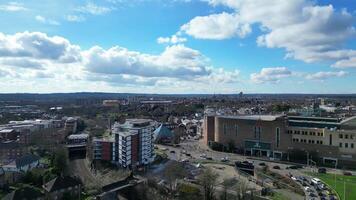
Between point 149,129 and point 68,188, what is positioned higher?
point 149,129

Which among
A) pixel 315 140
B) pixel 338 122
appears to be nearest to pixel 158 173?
pixel 315 140

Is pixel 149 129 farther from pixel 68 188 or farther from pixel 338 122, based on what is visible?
pixel 338 122

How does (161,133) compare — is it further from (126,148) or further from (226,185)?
(226,185)

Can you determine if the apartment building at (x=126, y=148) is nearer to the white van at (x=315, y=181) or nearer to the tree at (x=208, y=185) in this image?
the tree at (x=208, y=185)

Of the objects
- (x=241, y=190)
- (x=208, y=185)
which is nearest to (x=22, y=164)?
(x=208, y=185)

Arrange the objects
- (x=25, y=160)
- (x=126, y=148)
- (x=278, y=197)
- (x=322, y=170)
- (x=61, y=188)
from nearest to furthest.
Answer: (x=61, y=188) → (x=278, y=197) → (x=25, y=160) → (x=322, y=170) → (x=126, y=148)

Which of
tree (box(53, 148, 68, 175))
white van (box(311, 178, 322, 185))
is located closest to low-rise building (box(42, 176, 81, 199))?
tree (box(53, 148, 68, 175))
